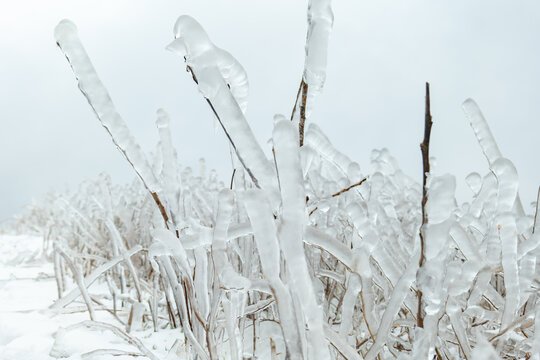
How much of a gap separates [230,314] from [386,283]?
0.34 m

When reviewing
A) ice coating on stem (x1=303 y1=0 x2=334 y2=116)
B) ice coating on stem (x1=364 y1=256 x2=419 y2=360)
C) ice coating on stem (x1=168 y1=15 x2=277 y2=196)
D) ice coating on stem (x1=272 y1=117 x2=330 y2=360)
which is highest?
ice coating on stem (x1=303 y1=0 x2=334 y2=116)

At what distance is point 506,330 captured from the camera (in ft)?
2.22

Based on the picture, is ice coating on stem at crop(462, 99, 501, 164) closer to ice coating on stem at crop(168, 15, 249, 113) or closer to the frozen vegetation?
the frozen vegetation

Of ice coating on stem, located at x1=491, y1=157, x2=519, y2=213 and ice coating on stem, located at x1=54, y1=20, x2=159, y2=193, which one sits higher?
ice coating on stem, located at x1=54, y1=20, x2=159, y2=193

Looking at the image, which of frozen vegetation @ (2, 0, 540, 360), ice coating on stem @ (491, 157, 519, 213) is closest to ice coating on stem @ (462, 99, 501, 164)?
frozen vegetation @ (2, 0, 540, 360)

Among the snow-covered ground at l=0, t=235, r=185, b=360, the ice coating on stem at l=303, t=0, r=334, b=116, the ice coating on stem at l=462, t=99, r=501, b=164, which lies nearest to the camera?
the ice coating on stem at l=303, t=0, r=334, b=116

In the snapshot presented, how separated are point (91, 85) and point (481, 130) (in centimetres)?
63

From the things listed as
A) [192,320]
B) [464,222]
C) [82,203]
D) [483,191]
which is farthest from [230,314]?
[82,203]

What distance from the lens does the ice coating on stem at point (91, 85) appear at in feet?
1.94

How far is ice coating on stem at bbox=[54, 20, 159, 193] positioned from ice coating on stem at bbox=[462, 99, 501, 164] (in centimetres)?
55

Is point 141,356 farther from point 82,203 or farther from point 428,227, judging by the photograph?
point 82,203

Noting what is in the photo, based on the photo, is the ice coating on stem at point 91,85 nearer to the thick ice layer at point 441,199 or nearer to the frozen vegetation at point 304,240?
the frozen vegetation at point 304,240

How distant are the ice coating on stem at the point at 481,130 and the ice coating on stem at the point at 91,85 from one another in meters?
0.55

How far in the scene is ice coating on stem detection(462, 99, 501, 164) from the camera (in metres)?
0.81
